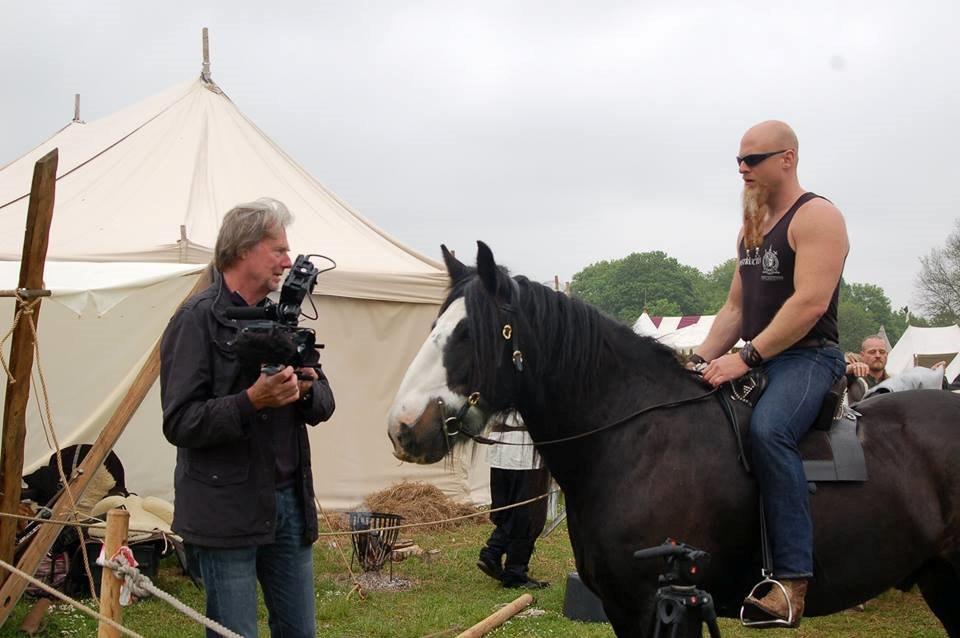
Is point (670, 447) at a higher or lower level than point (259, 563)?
higher

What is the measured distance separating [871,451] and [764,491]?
59 centimetres

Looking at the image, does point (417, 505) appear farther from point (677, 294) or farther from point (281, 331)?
point (677, 294)

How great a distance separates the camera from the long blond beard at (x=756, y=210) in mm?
3346

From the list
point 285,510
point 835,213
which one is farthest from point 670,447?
point 285,510

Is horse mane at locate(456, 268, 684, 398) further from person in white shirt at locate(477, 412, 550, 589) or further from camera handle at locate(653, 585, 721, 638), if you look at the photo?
person in white shirt at locate(477, 412, 550, 589)

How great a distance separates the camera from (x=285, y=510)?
8.82 ft

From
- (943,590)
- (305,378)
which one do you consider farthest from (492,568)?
(305,378)

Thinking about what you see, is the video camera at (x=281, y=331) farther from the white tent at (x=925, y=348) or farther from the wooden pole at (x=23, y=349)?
the white tent at (x=925, y=348)

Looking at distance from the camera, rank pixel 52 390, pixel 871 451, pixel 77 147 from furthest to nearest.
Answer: pixel 77 147
pixel 52 390
pixel 871 451

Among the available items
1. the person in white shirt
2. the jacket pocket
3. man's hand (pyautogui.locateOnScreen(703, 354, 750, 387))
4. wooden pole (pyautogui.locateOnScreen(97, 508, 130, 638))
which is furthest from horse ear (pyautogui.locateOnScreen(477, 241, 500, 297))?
the person in white shirt

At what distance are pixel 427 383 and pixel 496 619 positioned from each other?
3095 millimetres

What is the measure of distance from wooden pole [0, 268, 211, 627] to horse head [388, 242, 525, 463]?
2921 mm

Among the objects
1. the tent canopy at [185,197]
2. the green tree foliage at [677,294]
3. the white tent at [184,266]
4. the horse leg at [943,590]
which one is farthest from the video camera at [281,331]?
the green tree foliage at [677,294]

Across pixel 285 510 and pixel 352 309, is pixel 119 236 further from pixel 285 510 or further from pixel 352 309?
pixel 285 510
